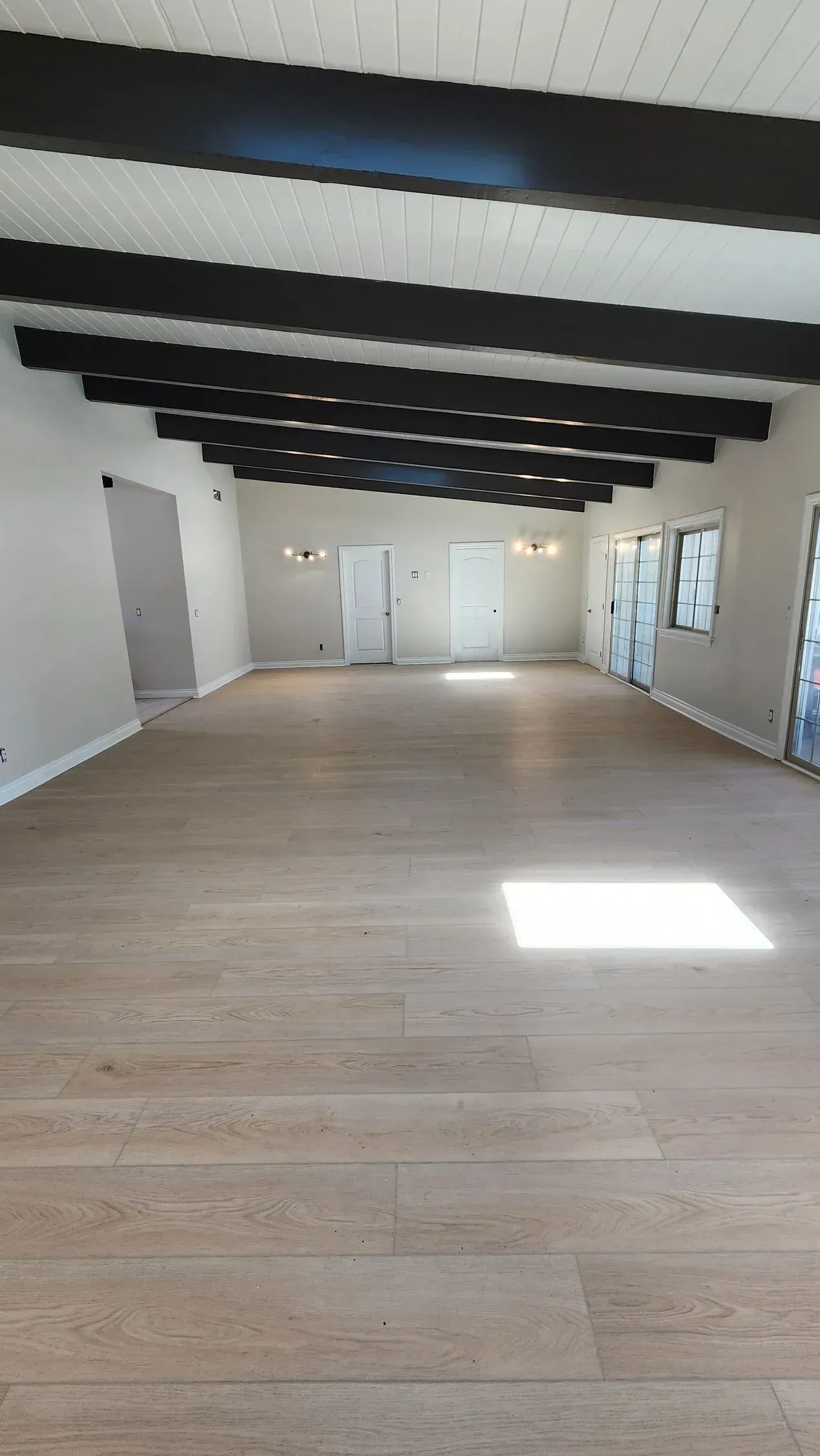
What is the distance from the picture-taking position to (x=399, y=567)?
10.0 meters

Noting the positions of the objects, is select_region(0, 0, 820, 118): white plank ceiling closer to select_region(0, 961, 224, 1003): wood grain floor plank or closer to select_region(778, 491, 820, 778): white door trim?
select_region(778, 491, 820, 778): white door trim

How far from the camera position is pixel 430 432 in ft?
17.9

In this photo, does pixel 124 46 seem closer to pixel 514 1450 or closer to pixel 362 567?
pixel 514 1450

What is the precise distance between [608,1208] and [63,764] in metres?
4.60

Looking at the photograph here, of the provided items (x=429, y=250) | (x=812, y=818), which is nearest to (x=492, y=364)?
(x=429, y=250)

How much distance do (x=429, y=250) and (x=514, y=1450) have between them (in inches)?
146

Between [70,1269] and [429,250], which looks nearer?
[70,1269]

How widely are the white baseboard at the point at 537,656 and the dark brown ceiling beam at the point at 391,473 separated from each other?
270cm

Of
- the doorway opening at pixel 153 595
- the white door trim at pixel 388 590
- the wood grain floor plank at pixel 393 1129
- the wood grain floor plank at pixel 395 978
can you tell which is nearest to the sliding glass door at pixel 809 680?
the wood grain floor plank at pixel 395 978

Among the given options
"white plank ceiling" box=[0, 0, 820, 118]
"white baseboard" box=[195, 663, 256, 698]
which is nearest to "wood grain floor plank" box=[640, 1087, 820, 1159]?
"white plank ceiling" box=[0, 0, 820, 118]

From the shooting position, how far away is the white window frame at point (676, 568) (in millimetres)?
5516

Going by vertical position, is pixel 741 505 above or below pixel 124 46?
below

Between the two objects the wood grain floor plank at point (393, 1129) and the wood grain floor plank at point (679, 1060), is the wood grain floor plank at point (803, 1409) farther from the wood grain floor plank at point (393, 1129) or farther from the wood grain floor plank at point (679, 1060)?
the wood grain floor plank at point (679, 1060)

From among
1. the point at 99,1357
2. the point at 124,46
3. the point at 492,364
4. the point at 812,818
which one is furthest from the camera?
the point at 492,364
